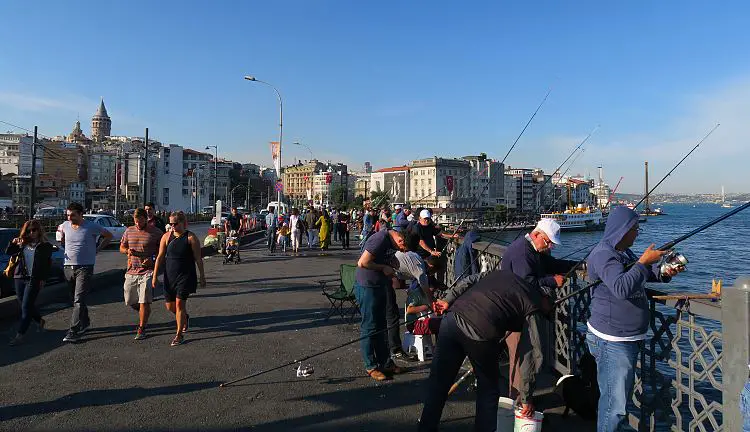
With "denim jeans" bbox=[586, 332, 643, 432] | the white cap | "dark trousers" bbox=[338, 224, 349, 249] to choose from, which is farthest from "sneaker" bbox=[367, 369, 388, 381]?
"dark trousers" bbox=[338, 224, 349, 249]

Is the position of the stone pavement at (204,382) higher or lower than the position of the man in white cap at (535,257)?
lower

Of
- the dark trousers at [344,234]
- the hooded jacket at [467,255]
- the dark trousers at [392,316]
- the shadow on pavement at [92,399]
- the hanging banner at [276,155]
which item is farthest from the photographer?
the hanging banner at [276,155]

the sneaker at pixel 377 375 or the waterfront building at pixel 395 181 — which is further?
the waterfront building at pixel 395 181

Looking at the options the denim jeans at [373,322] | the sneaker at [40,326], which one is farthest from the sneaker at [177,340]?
the denim jeans at [373,322]

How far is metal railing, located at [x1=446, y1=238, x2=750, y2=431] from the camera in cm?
274

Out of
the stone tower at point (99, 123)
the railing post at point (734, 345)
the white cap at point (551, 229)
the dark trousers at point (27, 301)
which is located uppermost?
the stone tower at point (99, 123)

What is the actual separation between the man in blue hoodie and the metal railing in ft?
0.65

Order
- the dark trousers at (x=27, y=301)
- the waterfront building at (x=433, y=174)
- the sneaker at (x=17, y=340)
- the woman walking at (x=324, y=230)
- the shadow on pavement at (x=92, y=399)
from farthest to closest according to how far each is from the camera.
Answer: the waterfront building at (x=433, y=174), the woman walking at (x=324, y=230), the dark trousers at (x=27, y=301), the sneaker at (x=17, y=340), the shadow on pavement at (x=92, y=399)

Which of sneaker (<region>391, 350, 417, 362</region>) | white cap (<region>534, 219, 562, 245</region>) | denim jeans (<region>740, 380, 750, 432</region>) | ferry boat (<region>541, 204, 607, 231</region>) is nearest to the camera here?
denim jeans (<region>740, 380, 750, 432</region>)

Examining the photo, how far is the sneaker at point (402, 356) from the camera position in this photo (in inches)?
237

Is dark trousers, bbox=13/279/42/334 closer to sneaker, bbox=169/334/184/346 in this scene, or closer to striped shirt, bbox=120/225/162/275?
striped shirt, bbox=120/225/162/275

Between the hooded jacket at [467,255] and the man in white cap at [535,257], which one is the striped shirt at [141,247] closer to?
the hooded jacket at [467,255]

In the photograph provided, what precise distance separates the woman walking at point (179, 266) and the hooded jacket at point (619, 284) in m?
5.01

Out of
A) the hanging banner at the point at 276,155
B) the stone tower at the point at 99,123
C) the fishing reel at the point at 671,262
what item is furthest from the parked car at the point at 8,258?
the stone tower at the point at 99,123
